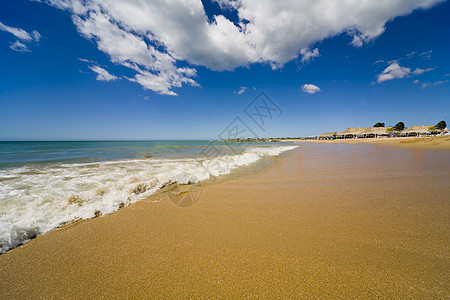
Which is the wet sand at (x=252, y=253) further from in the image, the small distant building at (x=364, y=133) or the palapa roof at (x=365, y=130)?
the palapa roof at (x=365, y=130)

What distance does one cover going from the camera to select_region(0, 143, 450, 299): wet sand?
128 centimetres

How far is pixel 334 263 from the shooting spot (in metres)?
1.46

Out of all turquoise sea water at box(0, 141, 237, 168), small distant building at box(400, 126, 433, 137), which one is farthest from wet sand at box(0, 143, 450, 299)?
small distant building at box(400, 126, 433, 137)

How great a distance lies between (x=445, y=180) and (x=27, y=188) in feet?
32.9

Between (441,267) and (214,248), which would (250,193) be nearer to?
(214,248)

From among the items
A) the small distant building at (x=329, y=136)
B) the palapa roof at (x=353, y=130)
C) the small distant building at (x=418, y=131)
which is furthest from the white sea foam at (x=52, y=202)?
the small distant building at (x=329, y=136)

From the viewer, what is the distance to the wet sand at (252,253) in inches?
50.4

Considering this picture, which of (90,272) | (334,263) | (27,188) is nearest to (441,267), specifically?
(334,263)

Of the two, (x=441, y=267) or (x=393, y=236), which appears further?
(x=393, y=236)

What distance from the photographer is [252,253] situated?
166 centimetres

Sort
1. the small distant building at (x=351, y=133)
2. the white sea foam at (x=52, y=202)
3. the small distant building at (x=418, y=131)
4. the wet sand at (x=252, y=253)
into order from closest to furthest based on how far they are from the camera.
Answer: the wet sand at (x=252, y=253) → the white sea foam at (x=52, y=202) → the small distant building at (x=418, y=131) → the small distant building at (x=351, y=133)

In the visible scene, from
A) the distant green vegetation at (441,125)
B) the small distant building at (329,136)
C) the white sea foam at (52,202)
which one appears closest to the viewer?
the white sea foam at (52,202)

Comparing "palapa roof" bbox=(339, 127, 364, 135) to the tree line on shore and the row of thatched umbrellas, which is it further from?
the tree line on shore

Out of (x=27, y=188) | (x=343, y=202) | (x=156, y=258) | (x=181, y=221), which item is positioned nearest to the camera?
(x=156, y=258)
